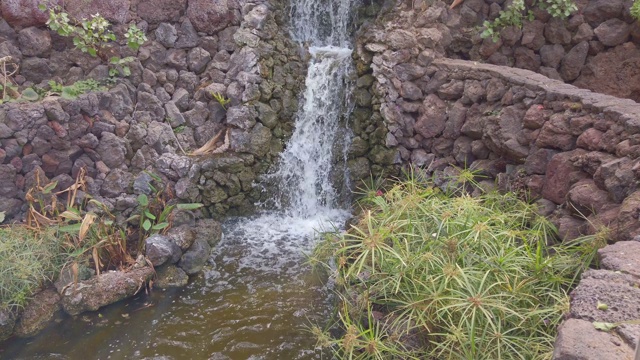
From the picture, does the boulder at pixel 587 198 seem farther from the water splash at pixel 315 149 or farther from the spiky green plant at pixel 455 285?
the water splash at pixel 315 149

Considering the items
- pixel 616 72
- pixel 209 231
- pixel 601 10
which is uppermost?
pixel 601 10

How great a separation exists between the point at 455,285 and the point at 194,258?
3.25 m

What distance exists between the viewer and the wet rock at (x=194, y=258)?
5266 mm

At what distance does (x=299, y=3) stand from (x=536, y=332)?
5.82 meters

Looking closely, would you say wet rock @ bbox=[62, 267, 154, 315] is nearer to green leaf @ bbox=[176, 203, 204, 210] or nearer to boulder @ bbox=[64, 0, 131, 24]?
green leaf @ bbox=[176, 203, 204, 210]

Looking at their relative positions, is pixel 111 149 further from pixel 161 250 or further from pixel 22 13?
pixel 22 13

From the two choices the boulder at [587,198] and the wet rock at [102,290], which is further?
the wet rock at [102,290]

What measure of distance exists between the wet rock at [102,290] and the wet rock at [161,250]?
17cm

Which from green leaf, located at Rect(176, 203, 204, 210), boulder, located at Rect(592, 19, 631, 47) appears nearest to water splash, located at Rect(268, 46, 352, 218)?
green leaf, located at Rect(176, 203, 204, 210)

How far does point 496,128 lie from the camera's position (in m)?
5.05

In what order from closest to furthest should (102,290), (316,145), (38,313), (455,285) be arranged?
1. (455,285)
2. (38,313)
3. (102,290)
4. (316,145)

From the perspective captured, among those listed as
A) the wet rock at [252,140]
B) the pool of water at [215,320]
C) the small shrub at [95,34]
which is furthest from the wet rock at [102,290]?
the small shrub at [95,34]

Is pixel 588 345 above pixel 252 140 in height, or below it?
below

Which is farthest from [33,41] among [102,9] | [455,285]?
[455,285]
